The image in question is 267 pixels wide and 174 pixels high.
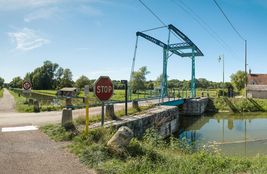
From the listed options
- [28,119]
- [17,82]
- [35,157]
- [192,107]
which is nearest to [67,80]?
[192,107]

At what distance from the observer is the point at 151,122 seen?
48.8 feet

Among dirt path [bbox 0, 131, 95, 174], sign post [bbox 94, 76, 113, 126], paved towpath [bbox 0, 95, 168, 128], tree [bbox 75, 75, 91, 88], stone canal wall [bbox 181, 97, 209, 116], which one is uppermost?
tree [bbox 75, 75, 91, 88]

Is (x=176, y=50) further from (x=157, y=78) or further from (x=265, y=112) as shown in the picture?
(x=157, y=78)

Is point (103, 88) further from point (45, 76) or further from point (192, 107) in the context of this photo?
point (45, 76)

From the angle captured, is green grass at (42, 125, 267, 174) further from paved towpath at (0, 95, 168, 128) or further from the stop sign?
paved towpath at (0, 95, 168, 128)

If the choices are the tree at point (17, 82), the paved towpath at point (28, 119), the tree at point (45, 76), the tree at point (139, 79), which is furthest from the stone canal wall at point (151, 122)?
the tree at point (17, 82)

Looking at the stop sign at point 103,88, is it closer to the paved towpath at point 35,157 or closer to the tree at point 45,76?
the paved towpath at point 35,157

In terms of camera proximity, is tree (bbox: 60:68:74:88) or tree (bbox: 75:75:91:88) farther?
tree (bbox: 60:68:74:88)

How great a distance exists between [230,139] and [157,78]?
60604 millimetres

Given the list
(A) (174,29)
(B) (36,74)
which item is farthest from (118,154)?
(B) (36,74)

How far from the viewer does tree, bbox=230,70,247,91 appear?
64188mm

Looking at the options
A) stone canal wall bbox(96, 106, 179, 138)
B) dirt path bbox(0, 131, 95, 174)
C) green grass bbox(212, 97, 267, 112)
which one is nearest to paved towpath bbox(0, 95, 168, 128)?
stone canal wall bbox(96, 106, 179, 138)

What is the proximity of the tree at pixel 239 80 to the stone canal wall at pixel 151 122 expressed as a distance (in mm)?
47263

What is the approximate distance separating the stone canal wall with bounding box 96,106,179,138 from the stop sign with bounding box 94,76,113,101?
2064 mm
